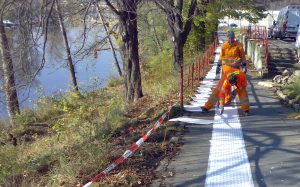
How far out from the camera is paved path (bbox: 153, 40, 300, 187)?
5578 mm

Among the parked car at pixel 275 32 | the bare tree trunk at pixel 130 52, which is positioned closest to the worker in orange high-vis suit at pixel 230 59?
the bare tree trunk at pixel 130 52

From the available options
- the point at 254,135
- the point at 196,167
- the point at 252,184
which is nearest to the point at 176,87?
the point at 254,135

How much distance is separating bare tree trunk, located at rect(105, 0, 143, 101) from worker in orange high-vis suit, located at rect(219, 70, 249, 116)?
12.4ft

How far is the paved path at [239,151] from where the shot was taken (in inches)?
220

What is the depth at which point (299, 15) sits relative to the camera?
101ft

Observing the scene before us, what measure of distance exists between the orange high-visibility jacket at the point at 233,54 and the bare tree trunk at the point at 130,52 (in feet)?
10.8

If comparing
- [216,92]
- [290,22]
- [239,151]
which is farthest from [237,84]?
[290,22]

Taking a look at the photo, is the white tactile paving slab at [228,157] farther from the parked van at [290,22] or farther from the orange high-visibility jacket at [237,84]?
the parked van at [290,22]

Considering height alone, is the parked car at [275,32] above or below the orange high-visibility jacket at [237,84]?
above

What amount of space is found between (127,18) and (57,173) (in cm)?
721

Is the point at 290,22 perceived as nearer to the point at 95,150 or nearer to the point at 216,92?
the point at 216,92

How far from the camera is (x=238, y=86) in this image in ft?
30.1

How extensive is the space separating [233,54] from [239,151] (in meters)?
3.38

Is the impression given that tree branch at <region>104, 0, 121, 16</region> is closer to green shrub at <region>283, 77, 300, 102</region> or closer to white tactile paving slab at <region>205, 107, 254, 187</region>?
white tactile paving slab at <region>205, 107, 254, 187</region>
